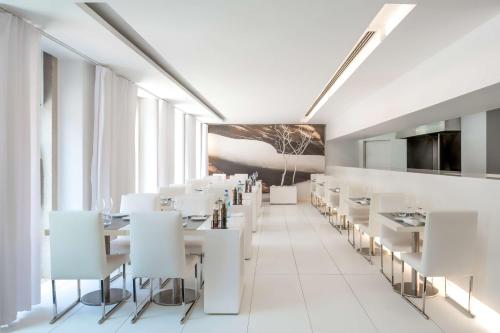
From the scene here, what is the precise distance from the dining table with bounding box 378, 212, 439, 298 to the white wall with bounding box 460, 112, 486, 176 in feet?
8.52

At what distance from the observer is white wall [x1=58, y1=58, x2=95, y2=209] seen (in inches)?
170

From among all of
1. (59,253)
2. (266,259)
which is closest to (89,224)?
(59,253)

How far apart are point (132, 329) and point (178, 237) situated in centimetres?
75

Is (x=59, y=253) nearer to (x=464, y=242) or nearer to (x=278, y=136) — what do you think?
(x=464, y=242)

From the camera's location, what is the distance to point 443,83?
149 inches

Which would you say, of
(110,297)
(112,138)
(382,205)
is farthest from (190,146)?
(110,297)

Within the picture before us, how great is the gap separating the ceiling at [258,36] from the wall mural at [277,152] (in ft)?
18.8

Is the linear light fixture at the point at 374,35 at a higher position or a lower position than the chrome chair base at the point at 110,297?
higher

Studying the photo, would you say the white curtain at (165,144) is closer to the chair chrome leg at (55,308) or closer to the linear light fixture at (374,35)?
the linear light fixture at (374,35)

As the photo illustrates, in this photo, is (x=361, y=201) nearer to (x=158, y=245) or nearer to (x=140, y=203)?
(x=140, y=203)

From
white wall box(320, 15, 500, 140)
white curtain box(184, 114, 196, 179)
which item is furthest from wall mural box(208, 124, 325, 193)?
white wall box(320, 15, 500, 140)

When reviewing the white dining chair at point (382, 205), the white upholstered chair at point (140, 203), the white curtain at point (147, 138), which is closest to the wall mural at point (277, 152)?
the white curtain at point (147, 138)

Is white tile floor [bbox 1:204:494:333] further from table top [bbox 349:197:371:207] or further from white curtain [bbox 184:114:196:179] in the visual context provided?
white curtain [bbox 184:114:196:179]

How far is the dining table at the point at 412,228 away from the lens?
129 inches
